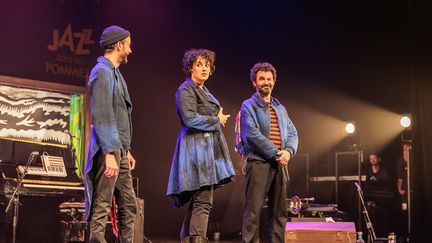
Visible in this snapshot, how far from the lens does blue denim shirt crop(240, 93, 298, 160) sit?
504 centimetres

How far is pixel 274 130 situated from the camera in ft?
17.3

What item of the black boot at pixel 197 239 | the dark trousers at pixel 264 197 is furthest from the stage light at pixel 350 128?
Answer: the black boot at pixel 197 239

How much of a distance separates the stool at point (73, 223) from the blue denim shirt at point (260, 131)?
98.6 inches

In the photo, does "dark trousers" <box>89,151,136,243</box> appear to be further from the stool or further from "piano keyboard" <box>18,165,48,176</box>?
"piano keyboard" <box>18,165,48,176</box>

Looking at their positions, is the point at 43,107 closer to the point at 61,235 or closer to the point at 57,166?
the point at 57,166

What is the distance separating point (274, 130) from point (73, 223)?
9.09 feet

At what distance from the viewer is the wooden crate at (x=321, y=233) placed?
19.6ft

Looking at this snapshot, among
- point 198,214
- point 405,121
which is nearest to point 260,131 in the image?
point 198,214

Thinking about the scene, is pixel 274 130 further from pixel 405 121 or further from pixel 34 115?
pixel 405 121

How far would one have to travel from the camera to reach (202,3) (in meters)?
10.7

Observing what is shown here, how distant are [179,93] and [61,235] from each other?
10.5ft

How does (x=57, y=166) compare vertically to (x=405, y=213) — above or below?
above

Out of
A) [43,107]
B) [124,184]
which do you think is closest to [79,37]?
[43,107]

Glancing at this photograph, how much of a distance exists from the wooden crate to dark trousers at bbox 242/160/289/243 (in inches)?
44.7
